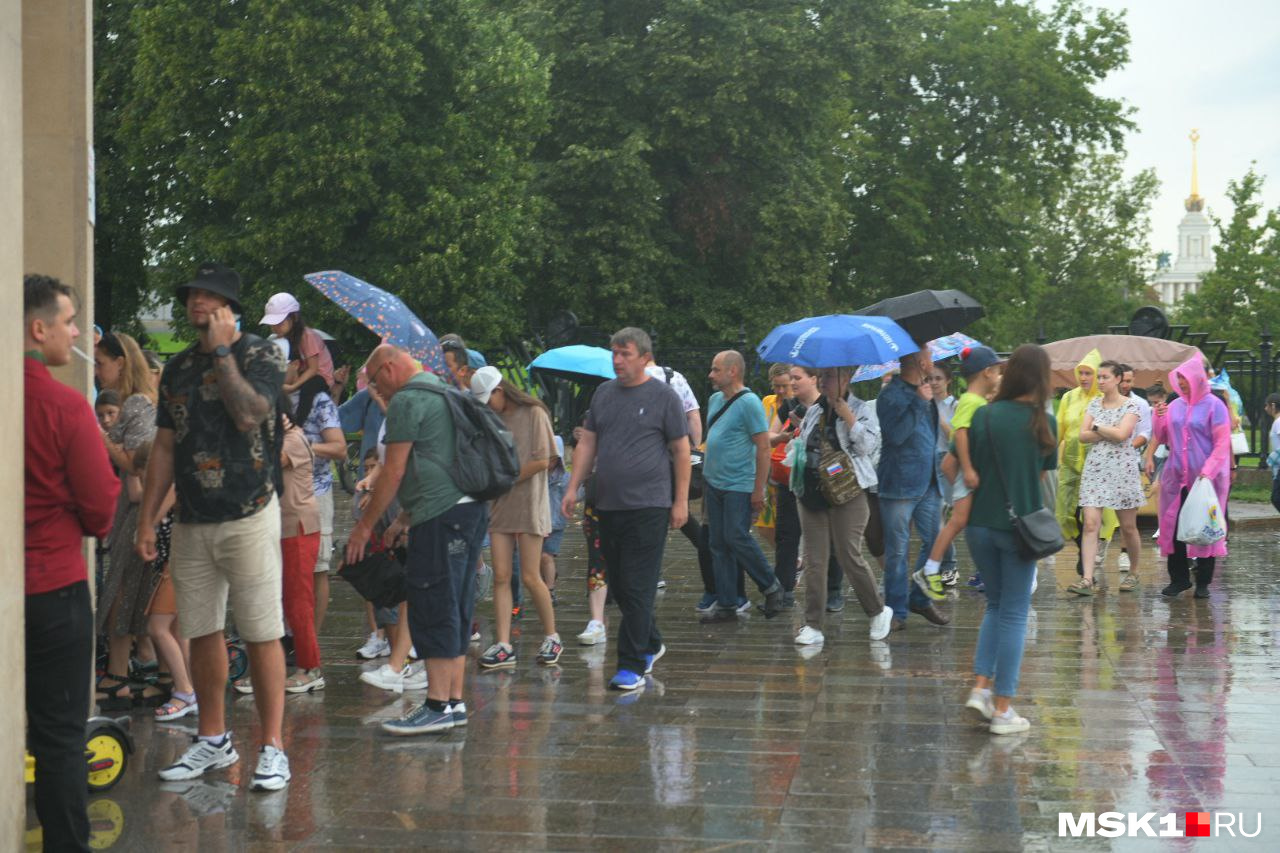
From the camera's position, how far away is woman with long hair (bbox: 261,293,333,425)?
7805mm

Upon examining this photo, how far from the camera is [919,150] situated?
125 feet

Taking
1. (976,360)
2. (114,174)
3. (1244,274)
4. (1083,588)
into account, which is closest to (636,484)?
(976,360)

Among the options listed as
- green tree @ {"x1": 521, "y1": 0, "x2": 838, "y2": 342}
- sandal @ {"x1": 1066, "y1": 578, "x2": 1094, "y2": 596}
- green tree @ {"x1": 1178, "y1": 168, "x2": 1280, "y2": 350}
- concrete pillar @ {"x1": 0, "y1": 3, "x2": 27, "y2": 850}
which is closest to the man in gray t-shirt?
concrete pillar @ {"x1": 0, "y1": 3, "x2": 27, "y2": 850}

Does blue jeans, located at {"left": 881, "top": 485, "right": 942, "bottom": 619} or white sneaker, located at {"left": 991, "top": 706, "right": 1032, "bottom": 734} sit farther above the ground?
blue jeans, located at {"left": 881, "top": 485, "right": 942, "bottom": 619}

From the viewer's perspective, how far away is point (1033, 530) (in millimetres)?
6766

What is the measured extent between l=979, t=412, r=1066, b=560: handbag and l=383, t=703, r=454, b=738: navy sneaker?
2724mm

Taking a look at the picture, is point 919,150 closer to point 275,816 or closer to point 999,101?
point 999,101

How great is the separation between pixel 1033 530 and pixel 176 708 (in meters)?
4.10

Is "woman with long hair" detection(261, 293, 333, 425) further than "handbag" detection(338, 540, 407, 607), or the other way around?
"woman with long hair" detection(261, 293, 333, 425)

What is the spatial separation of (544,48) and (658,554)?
24849 millimetres

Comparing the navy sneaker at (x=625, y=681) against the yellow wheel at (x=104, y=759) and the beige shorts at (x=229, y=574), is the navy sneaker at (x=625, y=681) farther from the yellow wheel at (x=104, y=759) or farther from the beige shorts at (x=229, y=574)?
the yellow wheel at (x=104, y=759)

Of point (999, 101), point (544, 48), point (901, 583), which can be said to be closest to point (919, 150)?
point (999, 101)

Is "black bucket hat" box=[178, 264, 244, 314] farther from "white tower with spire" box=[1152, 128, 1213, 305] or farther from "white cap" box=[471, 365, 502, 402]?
"white tower with spire" box=[1152, 128, 1213, 305]

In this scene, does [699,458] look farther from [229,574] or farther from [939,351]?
[229,574]
